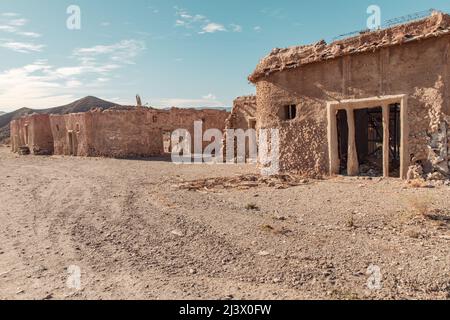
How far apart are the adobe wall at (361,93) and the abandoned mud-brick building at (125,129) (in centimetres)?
1127

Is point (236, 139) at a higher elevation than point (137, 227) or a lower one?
higher

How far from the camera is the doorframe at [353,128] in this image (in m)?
9.95

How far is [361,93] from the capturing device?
35.0 feet

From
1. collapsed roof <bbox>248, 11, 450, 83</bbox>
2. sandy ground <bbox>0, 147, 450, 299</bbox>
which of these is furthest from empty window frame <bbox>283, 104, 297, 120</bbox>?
sandy ground <bbox>0, 147, 450, 299</bbox>

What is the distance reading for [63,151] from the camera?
86.1ft

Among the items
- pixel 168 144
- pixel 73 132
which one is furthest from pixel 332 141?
pixel 168 144

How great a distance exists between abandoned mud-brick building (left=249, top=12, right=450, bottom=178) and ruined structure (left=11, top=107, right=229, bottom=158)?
11.1 meters

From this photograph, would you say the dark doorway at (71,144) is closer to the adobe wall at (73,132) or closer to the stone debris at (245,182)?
the adobe wall at (73,132)

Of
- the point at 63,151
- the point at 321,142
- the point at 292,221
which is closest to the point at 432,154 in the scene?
the point at 321,142

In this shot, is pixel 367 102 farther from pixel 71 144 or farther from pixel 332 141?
pixel 71 144

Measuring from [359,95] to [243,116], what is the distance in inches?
384

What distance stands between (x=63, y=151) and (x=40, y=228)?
69.9 ft

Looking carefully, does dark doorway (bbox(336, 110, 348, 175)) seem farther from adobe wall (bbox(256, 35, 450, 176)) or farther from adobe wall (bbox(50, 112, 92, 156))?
adobe wall (bbox(50, 112, 92, 156))
